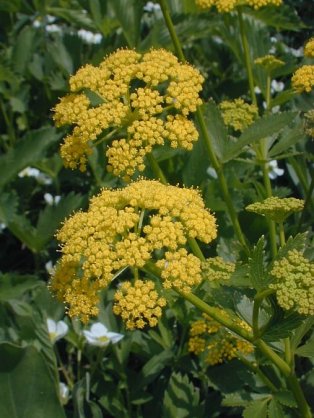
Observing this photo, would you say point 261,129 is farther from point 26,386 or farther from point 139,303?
point 26,386

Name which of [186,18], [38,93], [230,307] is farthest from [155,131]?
[38,93]

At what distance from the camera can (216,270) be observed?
5.50ft

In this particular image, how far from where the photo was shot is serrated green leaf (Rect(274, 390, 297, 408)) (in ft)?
6.05

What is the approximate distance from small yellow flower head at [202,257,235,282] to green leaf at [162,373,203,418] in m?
0.72

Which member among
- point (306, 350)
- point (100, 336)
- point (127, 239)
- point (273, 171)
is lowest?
point (273, 171)

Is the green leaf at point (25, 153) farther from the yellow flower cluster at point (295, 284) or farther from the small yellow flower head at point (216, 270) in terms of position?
the yellow flower cluster at point (295, 284)

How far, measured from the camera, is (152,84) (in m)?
1.89

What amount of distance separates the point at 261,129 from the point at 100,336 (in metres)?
0.99

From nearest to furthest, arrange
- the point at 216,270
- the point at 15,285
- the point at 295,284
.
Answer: the point at 295,284, the point at 216,270, the point at 15,285

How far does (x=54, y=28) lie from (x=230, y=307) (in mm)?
3487

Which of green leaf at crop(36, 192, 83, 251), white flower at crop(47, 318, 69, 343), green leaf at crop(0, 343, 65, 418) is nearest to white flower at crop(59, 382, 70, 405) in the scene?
white flower at crop(47, 318, 69, 343)

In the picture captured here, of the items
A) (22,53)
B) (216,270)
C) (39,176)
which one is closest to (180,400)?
(216,270)

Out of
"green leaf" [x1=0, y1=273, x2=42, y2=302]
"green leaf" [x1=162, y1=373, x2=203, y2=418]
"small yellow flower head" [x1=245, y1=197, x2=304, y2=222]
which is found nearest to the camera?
"small yellow flower head" [x1=245, y1=197, x2=304, y2=222]

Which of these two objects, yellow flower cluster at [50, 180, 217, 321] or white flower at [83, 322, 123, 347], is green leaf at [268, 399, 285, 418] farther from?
white flower at [83, 322, 123, 347]
